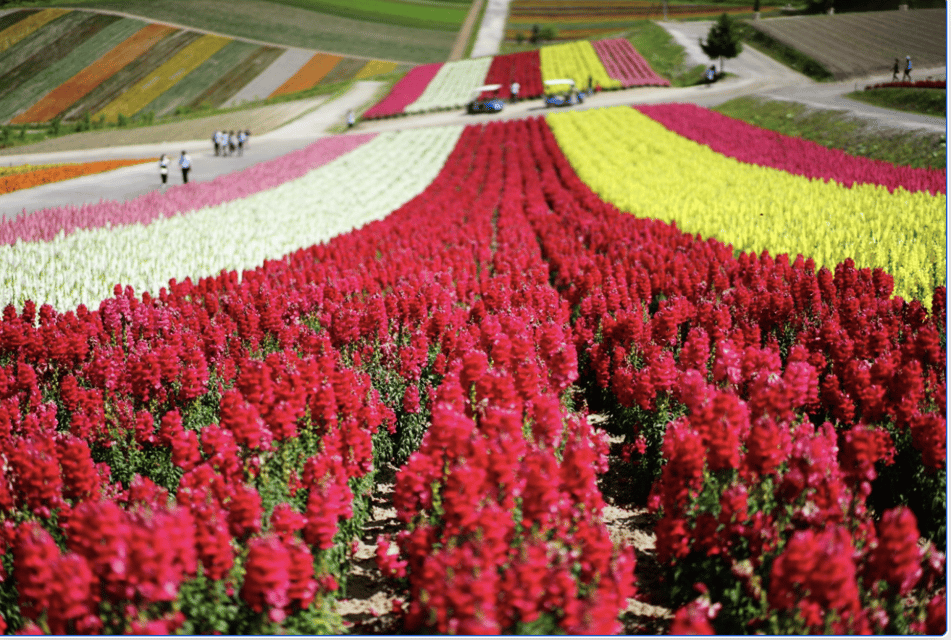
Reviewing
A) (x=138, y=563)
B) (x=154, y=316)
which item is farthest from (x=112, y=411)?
(x=138, y=563)

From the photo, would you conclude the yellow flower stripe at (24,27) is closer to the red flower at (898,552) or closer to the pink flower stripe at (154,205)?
the pink flower stripe at (154,205)

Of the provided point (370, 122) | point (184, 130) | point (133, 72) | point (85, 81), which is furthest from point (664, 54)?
point (85, 81)

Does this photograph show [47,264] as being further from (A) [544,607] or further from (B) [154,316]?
(A) [544,607]

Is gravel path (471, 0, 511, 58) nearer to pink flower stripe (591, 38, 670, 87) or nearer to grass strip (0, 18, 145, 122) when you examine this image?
pink flower stripe (591, 38, 670, 87)

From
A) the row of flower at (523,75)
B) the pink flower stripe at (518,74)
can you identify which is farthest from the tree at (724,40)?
the pink flower stripe at (518,74)

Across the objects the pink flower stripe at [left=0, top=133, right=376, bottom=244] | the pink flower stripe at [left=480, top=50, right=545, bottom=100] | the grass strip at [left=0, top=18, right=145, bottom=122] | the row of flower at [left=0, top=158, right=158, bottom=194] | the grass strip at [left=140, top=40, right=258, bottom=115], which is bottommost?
the pink flower stripe at [left=0, top=133, right=376, bottom=244]

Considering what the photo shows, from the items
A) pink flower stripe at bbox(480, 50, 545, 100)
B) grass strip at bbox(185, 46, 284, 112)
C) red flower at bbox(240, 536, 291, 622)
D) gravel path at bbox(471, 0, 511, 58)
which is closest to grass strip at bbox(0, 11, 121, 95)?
red flower at bbox(240, 536, 291, 622)
